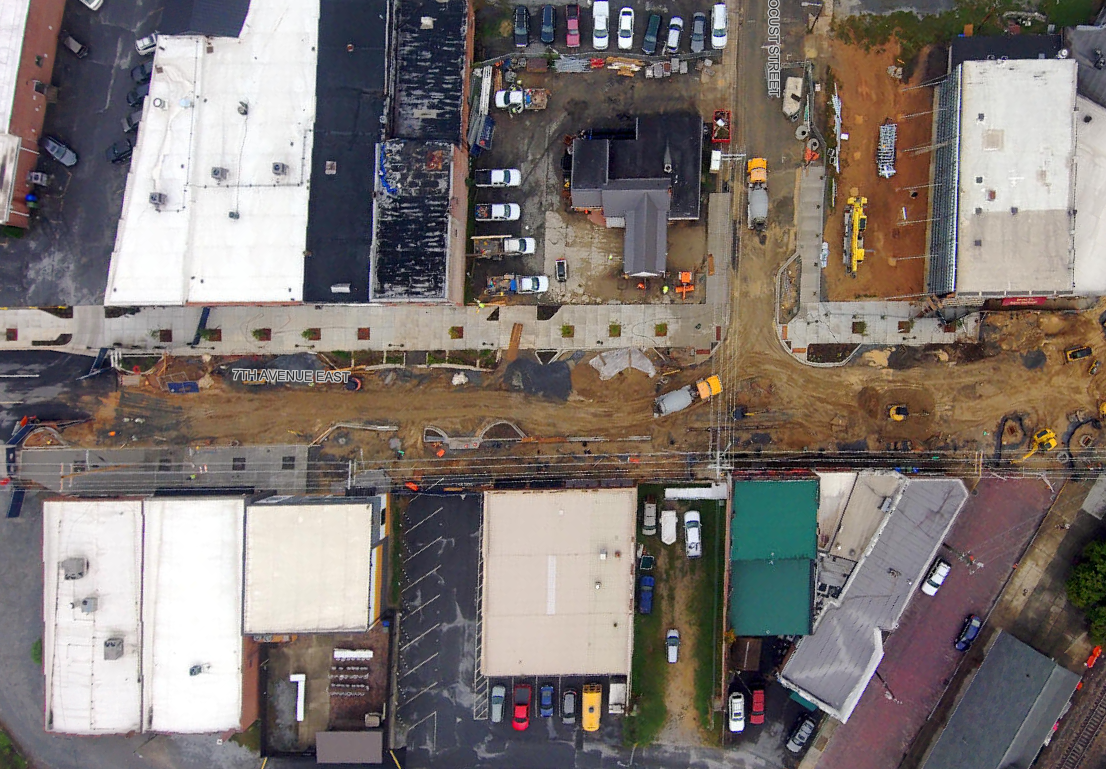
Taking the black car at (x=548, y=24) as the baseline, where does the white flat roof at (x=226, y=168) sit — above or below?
below

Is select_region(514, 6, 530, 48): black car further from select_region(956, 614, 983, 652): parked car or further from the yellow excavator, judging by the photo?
select_region(956, 614, 983, 652): parked car

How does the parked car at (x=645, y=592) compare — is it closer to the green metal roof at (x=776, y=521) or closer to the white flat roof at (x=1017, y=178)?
the green metal roof at (x=776, y=521)

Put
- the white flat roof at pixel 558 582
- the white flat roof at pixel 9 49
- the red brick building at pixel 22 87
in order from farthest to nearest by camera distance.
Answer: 1. the red brick building at pixel 22 87
2. the white flat roof at pixel 9 49
3. the white flat roof at pixel 558 582

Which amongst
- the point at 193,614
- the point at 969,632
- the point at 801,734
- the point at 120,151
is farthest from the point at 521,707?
the point at 120,151

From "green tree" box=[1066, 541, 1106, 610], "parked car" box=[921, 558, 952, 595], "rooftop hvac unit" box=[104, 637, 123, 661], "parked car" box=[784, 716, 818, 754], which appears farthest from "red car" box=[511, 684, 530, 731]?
"green tree" box=[1066, 541, 1106, 610]

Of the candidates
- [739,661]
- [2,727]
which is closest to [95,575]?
[2,727]

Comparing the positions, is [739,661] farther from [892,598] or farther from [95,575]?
[95,575]

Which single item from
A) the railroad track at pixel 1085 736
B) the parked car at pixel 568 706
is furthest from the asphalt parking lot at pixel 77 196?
the railroad track at pixel 1085 736
